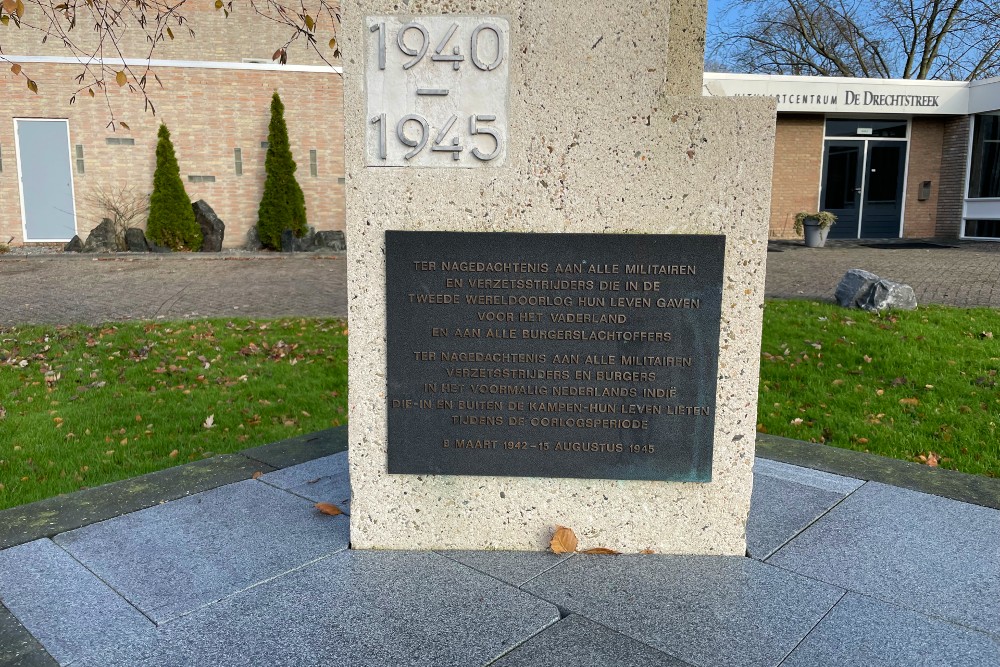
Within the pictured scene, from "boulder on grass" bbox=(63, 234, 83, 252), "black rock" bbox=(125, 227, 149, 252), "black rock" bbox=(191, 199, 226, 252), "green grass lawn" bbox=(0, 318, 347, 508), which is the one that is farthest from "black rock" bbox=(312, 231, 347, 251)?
"green grass lawn" bbox=(0, 318, 347, 508)

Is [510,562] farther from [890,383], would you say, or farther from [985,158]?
[985,158]

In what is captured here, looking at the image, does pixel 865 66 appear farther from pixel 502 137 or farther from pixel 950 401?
pixel 502 137

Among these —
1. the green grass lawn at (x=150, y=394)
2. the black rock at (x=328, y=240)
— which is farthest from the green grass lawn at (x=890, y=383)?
the black rock at (x=328, y=240)

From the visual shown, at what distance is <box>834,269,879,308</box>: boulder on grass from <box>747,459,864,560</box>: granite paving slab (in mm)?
5504

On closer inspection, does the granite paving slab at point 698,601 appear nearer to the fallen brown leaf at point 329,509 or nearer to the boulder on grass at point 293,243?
the fallen brown leaf at point 329,509

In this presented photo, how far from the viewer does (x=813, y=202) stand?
23.4 metres

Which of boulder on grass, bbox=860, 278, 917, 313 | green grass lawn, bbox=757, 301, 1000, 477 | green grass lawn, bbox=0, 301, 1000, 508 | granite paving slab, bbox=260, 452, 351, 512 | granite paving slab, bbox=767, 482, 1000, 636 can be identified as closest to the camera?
granite paving slab, bbox=767, 482, 1000, 636

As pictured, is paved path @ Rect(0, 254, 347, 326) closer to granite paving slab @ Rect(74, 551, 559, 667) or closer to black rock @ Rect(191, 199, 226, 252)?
black rock @ Rect(191, 199, 226, 252)

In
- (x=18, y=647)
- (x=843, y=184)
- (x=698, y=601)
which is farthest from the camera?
(x=843, y=184)

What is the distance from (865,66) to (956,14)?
3.74 metres

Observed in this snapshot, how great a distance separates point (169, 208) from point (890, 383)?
1721 centimetres

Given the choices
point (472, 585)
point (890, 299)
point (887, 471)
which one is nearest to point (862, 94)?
point (890, 299)

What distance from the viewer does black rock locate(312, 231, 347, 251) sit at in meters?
19.5

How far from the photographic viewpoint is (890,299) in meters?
8.83
